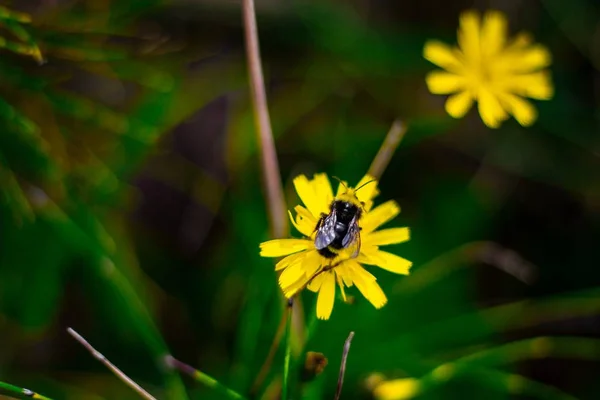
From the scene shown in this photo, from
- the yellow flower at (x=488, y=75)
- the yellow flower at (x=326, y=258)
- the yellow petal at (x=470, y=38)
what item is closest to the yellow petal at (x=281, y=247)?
the yellow flower at (x=326, y=258)

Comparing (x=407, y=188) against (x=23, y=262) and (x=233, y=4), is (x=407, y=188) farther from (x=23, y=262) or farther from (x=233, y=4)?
(x=23, y=262)

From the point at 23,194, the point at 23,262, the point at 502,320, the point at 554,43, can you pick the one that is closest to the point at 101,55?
the point at 23,194

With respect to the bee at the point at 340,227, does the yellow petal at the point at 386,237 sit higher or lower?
higher

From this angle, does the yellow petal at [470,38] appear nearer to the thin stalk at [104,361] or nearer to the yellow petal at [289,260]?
the yellow petal at [289,260]

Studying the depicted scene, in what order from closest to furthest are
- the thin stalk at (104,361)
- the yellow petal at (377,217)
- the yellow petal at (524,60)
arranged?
the thin stalk at (104,361) < the yellow petal at (377,217) < the yellow petal at (524,60)

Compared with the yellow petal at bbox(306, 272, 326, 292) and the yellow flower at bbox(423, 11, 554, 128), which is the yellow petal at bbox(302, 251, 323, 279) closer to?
the yellow petal at bbox(306, 272, 326, 292)

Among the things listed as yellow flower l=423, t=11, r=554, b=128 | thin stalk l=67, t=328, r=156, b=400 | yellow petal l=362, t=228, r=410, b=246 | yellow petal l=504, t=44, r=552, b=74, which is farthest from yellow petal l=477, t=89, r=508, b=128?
thin stalk l=67, t=328, r=156, b=400

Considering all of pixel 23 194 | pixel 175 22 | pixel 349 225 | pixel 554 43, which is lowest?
pixel 349 225
